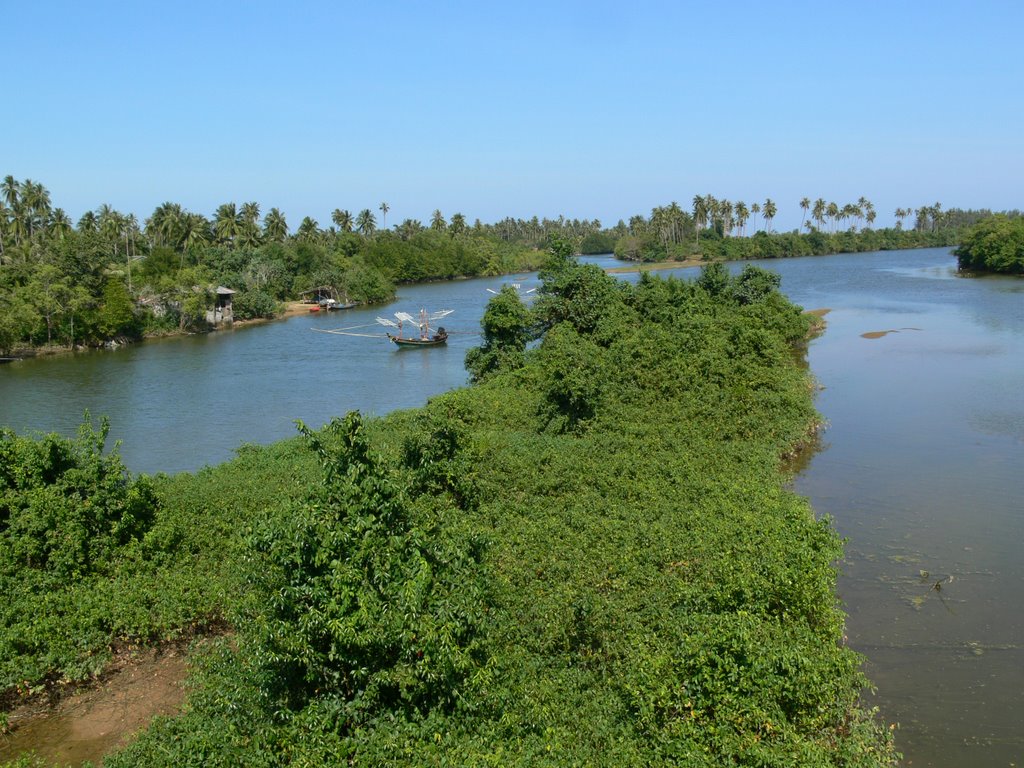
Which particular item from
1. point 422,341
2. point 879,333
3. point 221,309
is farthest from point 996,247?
point 221,309

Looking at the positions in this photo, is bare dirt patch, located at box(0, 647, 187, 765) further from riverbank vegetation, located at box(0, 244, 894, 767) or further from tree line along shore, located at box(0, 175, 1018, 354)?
tree line along shore, located at box(0, 175, 1018, 354)

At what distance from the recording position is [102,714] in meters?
12.4

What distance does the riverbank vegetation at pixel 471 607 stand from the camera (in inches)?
384

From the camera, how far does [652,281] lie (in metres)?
44.8

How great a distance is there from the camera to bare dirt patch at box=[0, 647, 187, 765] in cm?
1164

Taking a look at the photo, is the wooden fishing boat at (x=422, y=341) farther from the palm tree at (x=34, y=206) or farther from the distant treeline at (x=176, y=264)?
the palm tree at (x=34, y=206)

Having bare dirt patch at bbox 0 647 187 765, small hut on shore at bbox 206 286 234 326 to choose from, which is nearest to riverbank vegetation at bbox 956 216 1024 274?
small hut on shore at bbox 206 286 234 326

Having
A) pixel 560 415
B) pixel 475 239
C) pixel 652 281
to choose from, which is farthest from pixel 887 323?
pixel 475 239

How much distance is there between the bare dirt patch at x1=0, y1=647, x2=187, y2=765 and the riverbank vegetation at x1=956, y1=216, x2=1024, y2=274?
92.0 m

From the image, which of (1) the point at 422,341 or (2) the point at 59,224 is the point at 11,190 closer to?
(2) the point at 59,224

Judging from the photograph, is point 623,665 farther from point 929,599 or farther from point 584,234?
point 584,234

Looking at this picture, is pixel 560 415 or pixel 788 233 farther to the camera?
pixel 788 233

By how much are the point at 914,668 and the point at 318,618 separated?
1024cm

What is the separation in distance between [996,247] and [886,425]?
231ft
